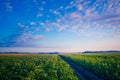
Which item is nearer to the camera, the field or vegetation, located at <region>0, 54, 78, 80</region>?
vegetation, located at <region>0, 54, 78, 80</region>

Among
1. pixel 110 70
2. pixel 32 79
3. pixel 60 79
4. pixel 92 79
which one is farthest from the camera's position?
pixel 110 70

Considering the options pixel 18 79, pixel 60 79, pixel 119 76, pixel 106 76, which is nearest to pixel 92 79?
pixel 106 76

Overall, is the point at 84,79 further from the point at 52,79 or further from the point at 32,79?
the point at 32,79

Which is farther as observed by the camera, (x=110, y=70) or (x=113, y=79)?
(x=110, y=70)

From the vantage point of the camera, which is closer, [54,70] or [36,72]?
A: [36,72]

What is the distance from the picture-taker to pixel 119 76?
15.2 meters

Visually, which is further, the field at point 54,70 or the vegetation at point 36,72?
the field at point 54,70

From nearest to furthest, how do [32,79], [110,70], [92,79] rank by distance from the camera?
1. [32,79]
2. [92,79]
3. [110,70]

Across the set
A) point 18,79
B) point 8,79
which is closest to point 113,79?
point 18,79

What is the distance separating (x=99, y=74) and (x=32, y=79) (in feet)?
34.1

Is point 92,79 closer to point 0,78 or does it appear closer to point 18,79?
point 18,79

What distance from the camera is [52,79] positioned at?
14.2 m

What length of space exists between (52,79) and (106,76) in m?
7.67

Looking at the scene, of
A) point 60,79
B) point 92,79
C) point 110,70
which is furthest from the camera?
point 110,70
